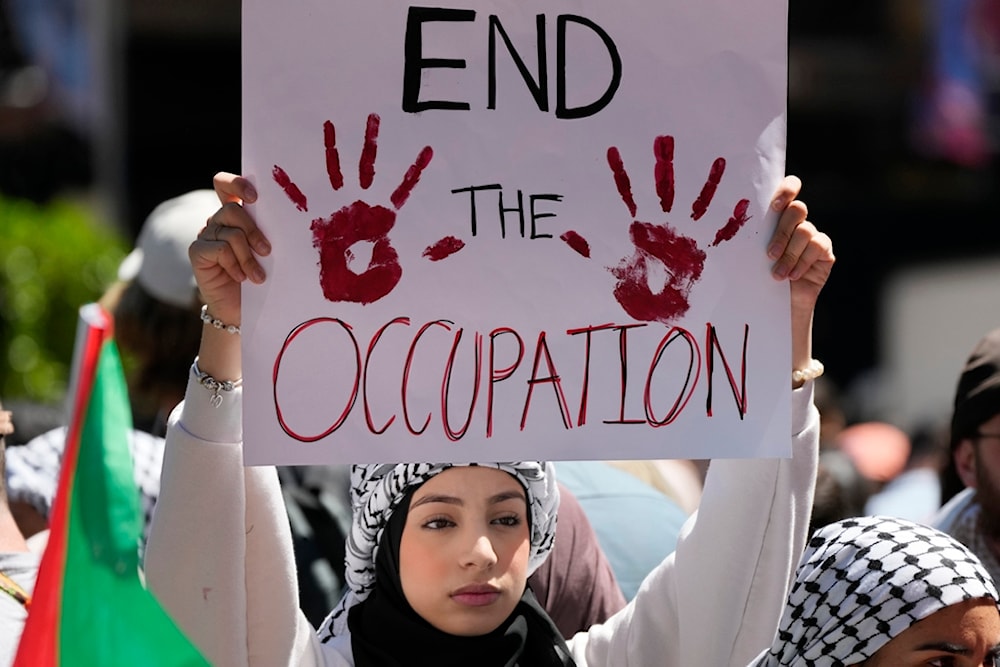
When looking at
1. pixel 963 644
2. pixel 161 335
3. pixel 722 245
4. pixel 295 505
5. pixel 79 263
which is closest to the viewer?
pixel 963 644

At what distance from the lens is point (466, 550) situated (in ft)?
7.68

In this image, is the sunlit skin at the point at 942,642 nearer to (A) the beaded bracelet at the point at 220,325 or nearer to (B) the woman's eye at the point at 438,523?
(B) the woman's eye at the point at 438,523

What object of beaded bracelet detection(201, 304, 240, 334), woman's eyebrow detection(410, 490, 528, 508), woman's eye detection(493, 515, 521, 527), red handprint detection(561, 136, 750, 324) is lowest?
woman's eye detection(493, 515, 521, 527)

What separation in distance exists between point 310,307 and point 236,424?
0.62 feet

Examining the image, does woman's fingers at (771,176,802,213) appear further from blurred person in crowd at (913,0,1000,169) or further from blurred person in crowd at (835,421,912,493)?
blurred person in crowd at (913,0,1000,169)

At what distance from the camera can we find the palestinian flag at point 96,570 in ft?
6.09

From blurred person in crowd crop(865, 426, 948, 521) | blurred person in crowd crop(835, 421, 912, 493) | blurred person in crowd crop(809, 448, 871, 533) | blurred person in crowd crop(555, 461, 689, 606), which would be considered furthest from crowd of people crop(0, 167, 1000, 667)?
blurred person in crowd crop(835, 421, 912, 493)

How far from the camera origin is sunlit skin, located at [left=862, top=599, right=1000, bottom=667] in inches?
84.5

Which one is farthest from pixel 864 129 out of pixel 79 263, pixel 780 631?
pixel 780 631

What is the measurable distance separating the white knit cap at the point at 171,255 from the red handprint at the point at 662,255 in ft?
4.79

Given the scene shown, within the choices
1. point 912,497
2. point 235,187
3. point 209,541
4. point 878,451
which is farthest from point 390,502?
point 878,451

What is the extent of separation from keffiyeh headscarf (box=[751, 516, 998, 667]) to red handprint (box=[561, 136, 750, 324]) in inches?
15.9

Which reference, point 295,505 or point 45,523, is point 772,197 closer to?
point 295,505

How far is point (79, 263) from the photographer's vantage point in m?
10.7
